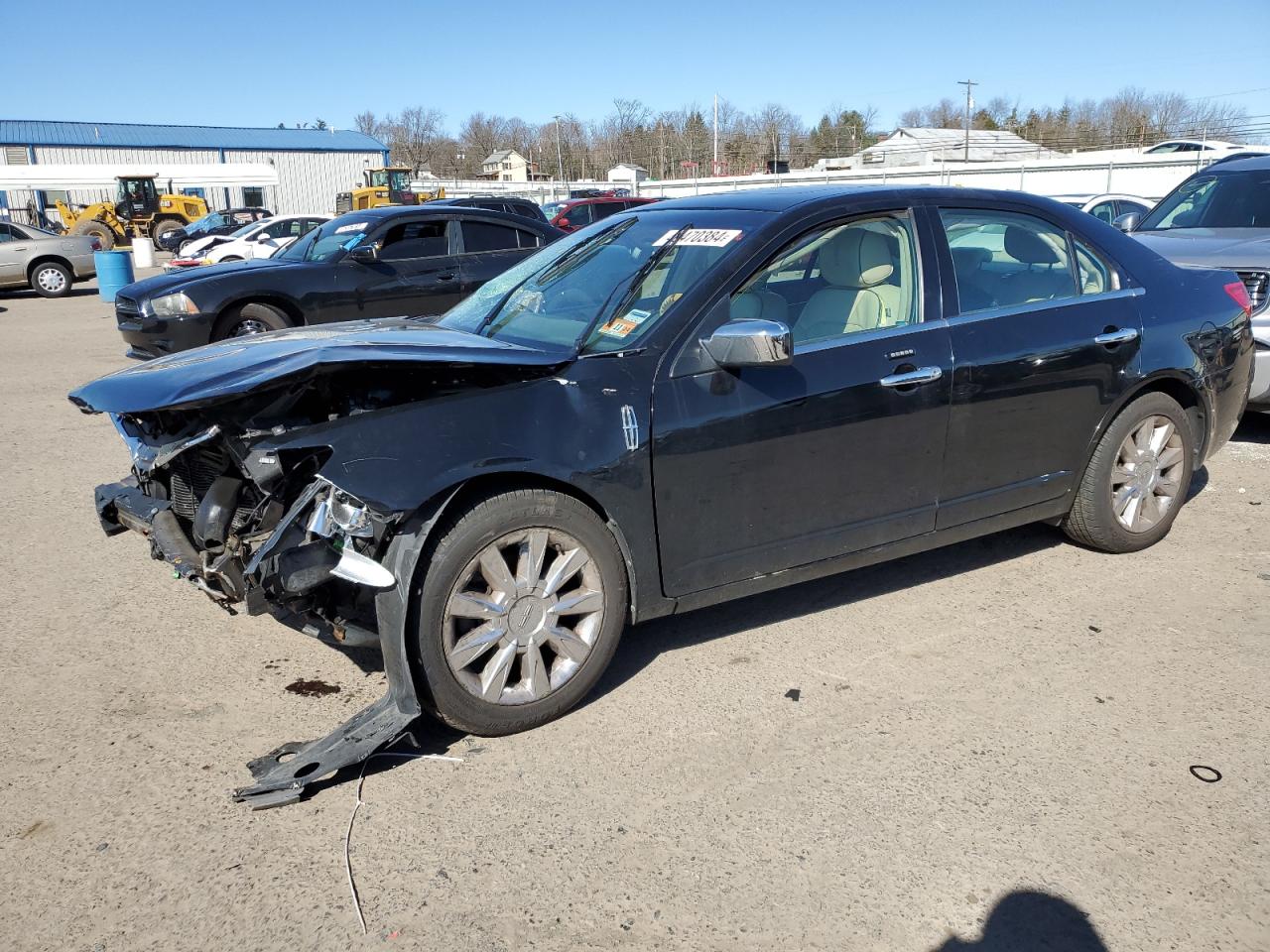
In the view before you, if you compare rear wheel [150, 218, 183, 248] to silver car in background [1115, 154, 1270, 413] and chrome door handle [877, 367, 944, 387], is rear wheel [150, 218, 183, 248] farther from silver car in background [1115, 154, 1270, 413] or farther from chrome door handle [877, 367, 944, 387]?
chrome door handle [877, 367, 944, 387]

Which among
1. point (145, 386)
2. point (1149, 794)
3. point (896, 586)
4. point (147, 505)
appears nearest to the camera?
point (1149, 794)

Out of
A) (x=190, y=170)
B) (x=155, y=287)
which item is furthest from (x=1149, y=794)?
(x=190, y=170)

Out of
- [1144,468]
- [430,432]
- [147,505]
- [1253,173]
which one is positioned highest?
[1253,173]

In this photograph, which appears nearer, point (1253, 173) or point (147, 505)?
point (147, 505)

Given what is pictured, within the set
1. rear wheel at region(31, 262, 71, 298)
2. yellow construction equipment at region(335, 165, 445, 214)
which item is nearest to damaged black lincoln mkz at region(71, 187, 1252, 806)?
rear wheel at region(31, 262, 71, 298)

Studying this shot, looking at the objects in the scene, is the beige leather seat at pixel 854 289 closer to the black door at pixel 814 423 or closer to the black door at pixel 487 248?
the black door at pixel 814 423

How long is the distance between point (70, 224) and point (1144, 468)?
44713 millimetres

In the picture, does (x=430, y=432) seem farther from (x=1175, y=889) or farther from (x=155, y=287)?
(x=155, y=287)

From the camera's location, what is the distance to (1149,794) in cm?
300

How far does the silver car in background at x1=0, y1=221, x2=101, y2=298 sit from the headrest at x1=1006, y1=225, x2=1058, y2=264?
2170 cm

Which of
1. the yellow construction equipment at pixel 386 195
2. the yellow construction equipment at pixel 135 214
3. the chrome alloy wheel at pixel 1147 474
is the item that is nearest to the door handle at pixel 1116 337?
the chrome alloy wheel at pixel 1147 474

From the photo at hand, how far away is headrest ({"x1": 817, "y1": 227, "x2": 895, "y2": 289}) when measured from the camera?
4.07 meters

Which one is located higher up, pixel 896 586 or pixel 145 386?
pixel 145 386

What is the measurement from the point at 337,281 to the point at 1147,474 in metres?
7.85
